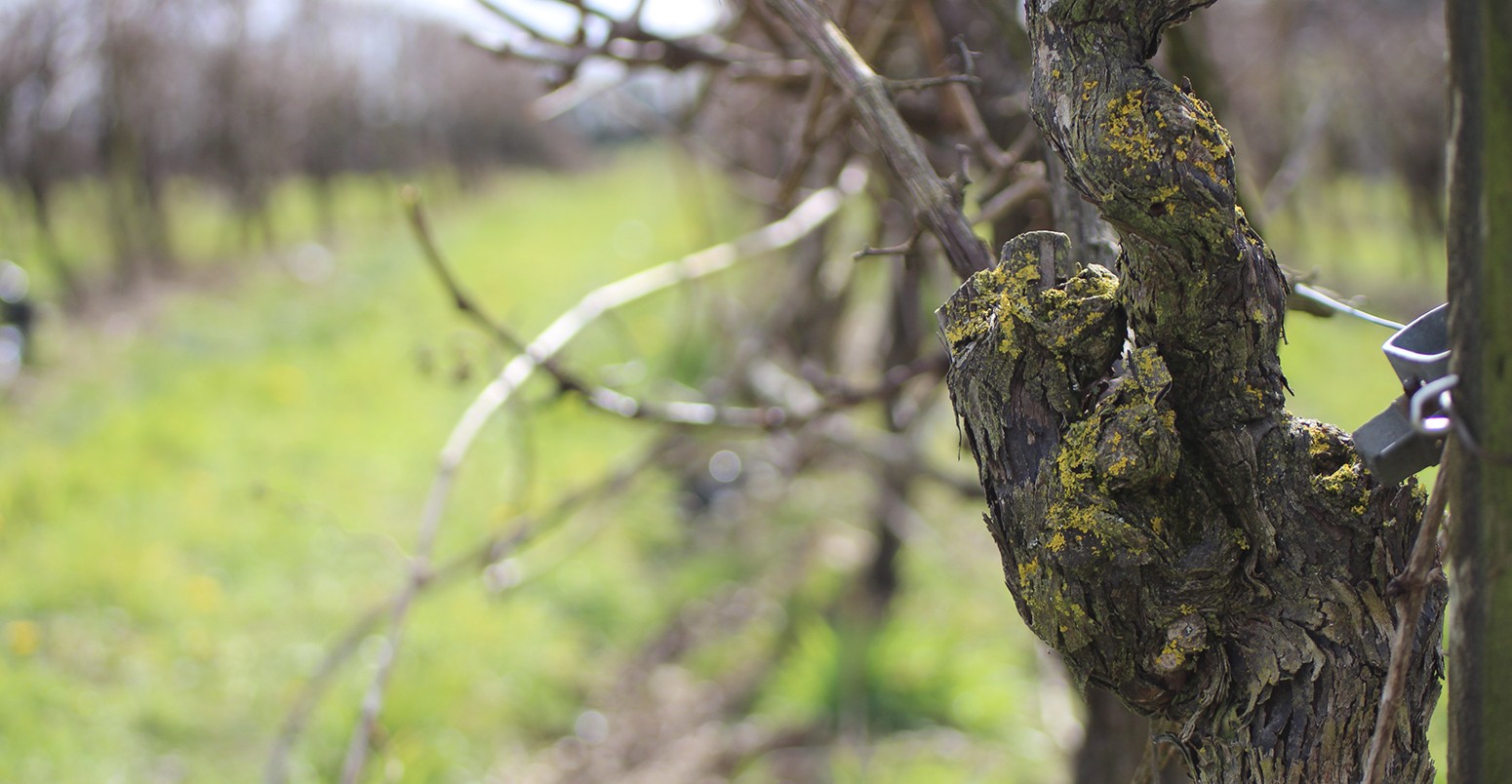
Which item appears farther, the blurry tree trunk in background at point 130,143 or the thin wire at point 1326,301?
the blurry tree trunk in background at point 130,143

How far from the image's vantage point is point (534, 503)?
5.41m

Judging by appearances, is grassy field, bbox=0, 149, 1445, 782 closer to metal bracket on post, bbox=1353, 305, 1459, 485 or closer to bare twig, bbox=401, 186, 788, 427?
bare twig, bbox=401, 186, 788, 427

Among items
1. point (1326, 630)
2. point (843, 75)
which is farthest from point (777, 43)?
point (1326, 630)

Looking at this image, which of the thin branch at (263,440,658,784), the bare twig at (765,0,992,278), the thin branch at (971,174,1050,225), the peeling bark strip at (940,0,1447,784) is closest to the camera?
the peeling bark strip at (940,0,1447,784)

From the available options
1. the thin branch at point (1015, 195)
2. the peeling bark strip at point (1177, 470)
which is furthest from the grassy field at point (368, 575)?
the peeling bark strip at point (1177, 470)

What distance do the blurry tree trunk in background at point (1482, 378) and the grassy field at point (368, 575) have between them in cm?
122

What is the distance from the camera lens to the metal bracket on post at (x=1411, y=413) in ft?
2.12

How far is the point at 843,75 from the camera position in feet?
3.03

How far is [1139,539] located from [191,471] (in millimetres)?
6339

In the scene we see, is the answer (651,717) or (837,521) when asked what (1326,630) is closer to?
(651,717)

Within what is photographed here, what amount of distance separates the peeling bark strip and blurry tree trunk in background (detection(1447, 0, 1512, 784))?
0.30 ft

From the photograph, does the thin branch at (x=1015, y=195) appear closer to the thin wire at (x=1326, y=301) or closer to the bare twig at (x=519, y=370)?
the thin wire at (x=1326, y=301)

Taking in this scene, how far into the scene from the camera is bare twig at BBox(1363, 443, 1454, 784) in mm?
639

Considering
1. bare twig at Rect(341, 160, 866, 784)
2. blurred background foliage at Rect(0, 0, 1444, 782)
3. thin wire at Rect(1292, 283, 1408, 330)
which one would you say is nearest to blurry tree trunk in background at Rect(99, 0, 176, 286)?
blurred background foliage at Rect(0, 0, 1444, 782)
